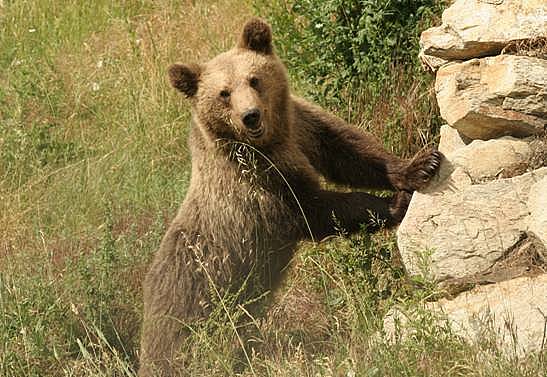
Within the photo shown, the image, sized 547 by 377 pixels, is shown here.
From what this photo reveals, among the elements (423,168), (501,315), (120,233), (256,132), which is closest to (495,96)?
(423,168)

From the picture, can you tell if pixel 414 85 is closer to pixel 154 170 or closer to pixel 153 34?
pixel 154 170

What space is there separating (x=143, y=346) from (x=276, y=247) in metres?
1.00

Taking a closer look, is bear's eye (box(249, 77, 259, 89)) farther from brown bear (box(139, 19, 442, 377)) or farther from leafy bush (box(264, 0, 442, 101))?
leafy bush (box(264, 0, 442, 101))

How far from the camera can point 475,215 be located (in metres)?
5.30

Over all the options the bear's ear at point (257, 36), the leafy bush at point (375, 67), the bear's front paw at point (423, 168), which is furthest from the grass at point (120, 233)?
the bear's ear at point (257, 36)

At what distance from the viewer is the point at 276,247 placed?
6355 mm

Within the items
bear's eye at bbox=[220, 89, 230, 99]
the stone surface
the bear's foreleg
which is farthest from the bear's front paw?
bear's eye at bbox=[220, 89, 230, 99]

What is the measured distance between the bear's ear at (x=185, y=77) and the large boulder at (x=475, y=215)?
1.62 metres

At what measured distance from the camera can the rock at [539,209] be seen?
496cm

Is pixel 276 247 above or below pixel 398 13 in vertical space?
below

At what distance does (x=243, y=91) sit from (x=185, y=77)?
464 mm

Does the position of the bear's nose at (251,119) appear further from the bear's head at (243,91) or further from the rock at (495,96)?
the rock at (495,96)

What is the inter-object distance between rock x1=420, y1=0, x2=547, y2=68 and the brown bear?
2.42ft

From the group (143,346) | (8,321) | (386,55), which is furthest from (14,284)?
(386,55)
